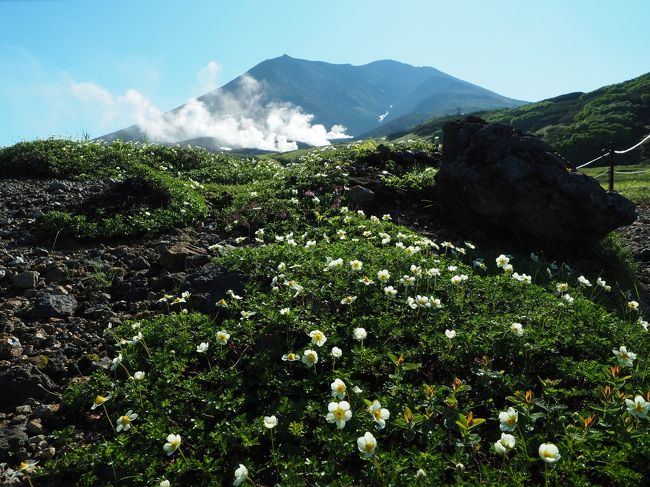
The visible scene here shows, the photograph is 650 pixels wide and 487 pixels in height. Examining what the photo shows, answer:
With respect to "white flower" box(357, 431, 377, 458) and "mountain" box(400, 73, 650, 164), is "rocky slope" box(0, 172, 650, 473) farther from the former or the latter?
"mountain" box(400, 73, 650, 164)

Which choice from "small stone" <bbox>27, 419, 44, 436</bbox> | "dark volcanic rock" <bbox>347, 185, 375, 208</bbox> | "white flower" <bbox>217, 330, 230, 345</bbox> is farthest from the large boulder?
"small stone" <bbox>27, 419, 44, 436</bbox>

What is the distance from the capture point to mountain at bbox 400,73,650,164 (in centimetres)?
6946

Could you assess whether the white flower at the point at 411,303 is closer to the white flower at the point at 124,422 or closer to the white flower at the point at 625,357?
the white flower at the point at 625,357

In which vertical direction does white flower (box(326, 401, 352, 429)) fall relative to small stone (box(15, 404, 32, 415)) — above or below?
above

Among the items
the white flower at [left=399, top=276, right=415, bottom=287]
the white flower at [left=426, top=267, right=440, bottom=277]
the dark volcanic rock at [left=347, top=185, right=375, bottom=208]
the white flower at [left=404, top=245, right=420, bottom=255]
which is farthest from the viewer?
the dark volcanic rock at [left=347, top=185, right=375, bottom=208]

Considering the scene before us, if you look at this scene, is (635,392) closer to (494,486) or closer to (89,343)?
(494,486)

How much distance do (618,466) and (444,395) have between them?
4.28 feet

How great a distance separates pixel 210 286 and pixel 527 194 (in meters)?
6.19

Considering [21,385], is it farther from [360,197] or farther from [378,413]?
[360,197]

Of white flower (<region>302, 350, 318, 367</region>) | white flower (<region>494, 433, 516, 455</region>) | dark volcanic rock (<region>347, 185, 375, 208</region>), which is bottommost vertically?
white flower (<region>494, 433, 516, 455</region>)

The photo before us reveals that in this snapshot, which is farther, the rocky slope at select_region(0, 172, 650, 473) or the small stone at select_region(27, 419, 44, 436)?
the rocky slope at select_region(0, 172, 650, 473)

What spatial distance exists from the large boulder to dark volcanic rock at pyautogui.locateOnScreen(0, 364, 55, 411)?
7820 mm

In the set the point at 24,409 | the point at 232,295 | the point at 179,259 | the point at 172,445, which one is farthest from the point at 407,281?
the point at 24,409

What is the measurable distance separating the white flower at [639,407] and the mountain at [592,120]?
71036mm
